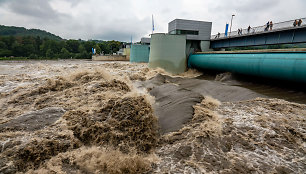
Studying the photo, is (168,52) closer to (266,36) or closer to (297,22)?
(266,36)

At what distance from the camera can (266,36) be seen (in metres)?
14.5

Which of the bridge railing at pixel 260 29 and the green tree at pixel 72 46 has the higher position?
the green tree at pixel 72 46

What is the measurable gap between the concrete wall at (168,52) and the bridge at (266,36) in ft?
18.4

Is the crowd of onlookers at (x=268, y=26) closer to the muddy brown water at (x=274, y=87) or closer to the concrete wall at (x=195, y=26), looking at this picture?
the concrete wall at (x=195, y=26)

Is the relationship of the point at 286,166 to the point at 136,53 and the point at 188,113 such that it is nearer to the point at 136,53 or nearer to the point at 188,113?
the point at 188,113

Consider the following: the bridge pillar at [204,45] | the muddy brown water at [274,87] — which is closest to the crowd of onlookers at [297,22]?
the muddy brown water at [274,87]

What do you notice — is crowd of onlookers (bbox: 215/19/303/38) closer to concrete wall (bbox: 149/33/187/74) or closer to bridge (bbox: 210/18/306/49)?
bridge (bbox: 210/18/306/49)

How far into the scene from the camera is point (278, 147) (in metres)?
4.28

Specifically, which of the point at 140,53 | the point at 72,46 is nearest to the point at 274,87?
the point at 140,53

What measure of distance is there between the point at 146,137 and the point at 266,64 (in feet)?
31.2

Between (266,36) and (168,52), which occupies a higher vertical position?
(266,36)

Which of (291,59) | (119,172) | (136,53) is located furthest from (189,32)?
(119,172)

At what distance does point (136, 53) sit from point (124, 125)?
28170mm

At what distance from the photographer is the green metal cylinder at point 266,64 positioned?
8539mm
